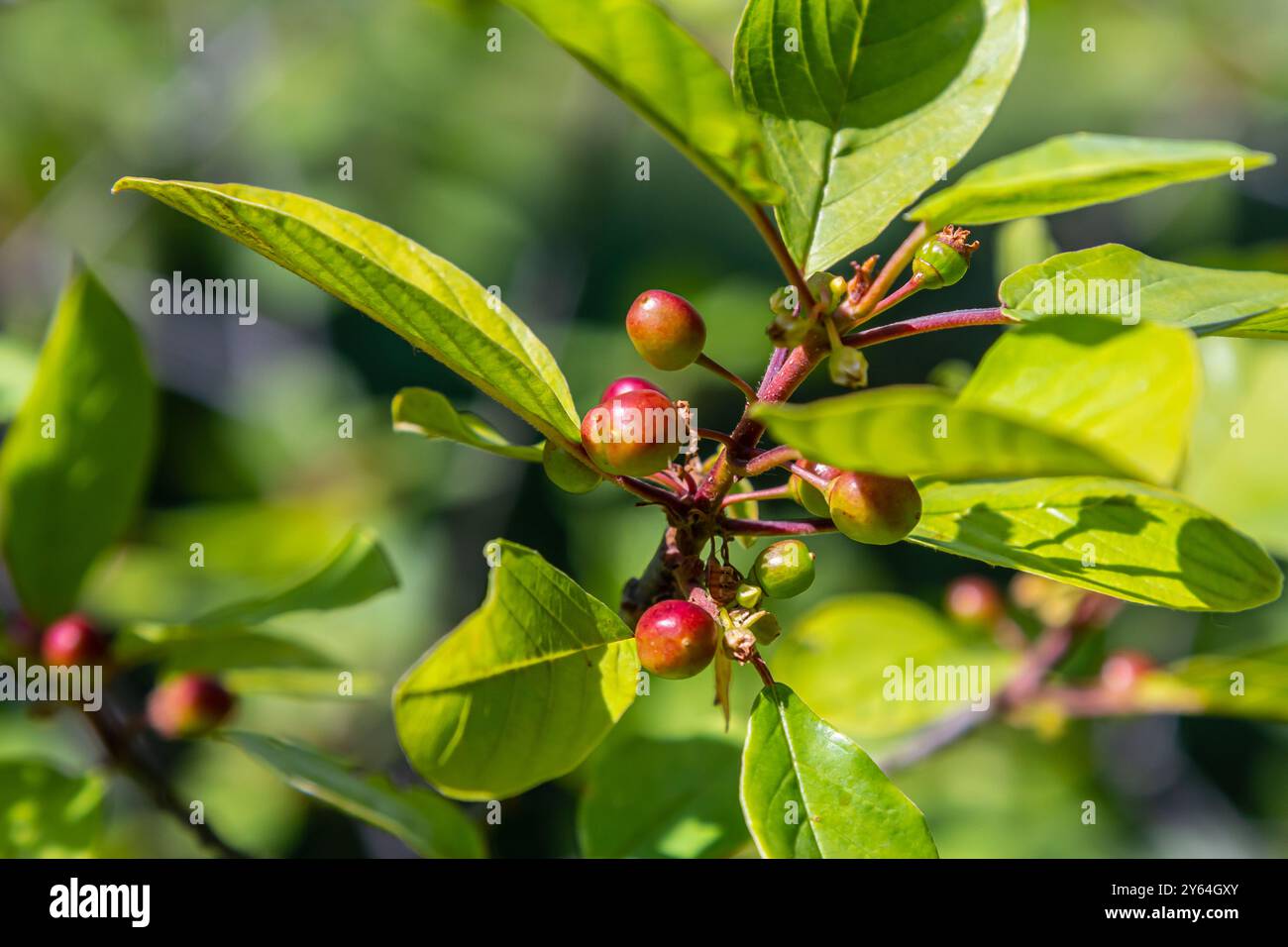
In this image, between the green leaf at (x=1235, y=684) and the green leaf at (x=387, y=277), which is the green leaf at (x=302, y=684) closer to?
the green leaf at (x=387, y=277)

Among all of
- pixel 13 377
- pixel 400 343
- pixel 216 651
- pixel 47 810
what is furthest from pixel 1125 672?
pixel 400 343

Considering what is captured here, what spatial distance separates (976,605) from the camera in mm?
2051

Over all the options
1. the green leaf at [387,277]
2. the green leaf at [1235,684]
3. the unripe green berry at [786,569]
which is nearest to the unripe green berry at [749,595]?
the unripe green berry at [786,569]

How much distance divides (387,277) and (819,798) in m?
0.60

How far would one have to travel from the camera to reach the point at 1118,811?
3051mm

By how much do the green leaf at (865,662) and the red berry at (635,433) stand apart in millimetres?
1037

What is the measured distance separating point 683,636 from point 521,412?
25cm

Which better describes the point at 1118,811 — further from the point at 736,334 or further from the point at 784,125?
the point at 784,125

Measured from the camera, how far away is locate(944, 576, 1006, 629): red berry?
6.73 ft

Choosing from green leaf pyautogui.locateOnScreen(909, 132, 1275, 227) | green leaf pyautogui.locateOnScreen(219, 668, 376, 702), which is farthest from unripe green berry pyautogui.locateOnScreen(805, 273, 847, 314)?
green leaf pyautogui.locateOnScreen(219, 668, 376, 702)

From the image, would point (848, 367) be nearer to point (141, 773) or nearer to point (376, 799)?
point (376, 799)

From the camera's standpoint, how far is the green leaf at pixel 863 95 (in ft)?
3.07

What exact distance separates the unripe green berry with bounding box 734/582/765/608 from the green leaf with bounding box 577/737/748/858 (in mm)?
584

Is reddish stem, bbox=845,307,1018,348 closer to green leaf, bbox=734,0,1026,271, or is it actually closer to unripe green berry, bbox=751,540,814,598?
green leaf, bbox=734,0,1026,271
